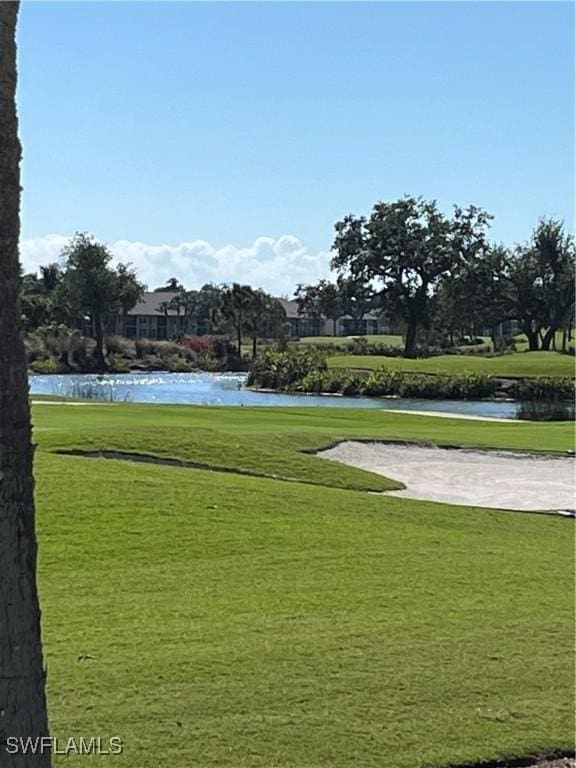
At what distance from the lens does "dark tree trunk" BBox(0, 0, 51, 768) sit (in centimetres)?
309

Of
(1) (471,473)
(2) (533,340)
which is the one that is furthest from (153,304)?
(1) (471,473)

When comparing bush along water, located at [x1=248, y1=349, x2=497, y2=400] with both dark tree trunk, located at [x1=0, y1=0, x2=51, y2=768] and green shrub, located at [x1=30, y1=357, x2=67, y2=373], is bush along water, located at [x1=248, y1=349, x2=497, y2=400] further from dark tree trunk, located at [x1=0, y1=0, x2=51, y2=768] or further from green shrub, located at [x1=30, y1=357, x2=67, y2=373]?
dark tree trunk, located at [x1=0, y1=0, x2=51, y2=768]

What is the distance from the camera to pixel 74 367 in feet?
291

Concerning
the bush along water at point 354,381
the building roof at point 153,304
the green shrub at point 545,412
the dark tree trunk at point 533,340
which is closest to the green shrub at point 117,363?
the bush along water at point 354,381

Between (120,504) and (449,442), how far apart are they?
1188 centimetres

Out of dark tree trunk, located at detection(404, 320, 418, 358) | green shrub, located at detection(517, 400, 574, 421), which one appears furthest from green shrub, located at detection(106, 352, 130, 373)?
green shrub, located at detection(517, 400, 574, 421)

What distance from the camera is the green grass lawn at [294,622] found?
209 inches

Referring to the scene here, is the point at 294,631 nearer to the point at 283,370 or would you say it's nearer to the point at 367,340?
the point at 283,370

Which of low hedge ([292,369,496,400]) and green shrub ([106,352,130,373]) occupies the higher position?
green shrub ([106,352,130,373])

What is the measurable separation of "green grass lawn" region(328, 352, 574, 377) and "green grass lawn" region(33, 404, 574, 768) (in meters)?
43.2

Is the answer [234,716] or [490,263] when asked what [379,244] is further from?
[234,716]

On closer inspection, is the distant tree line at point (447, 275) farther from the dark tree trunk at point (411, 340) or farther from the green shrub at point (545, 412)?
the green shrub at point (545, 412)

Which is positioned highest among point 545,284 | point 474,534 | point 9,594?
point 545,284

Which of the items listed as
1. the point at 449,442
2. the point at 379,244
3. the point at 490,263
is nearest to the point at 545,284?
the point at 490,263
